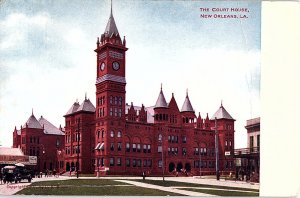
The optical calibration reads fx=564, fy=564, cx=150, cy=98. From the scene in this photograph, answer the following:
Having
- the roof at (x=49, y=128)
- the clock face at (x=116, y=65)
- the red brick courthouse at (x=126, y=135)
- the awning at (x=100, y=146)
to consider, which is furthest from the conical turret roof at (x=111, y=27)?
the awning at (x=100, y=146)

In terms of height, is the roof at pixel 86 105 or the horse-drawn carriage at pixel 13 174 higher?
the roof at pixel 86 105

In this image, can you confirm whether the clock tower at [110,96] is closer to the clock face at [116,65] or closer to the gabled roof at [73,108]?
the clock face at [116,65]

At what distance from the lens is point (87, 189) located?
15383 millimetres

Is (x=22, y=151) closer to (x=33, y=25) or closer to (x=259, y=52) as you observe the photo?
(x=33, y=25)

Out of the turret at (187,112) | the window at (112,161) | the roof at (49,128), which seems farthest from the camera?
the window at (112,161)

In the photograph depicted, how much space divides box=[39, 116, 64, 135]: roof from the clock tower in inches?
50.2

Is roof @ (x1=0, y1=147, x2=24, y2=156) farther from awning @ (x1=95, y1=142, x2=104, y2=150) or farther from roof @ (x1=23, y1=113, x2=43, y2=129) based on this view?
awning @ (x1=95, y1=142, x2=104, y2=150)

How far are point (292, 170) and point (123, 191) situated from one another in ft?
14.9

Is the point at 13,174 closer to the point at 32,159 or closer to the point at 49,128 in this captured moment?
the point at 32,159

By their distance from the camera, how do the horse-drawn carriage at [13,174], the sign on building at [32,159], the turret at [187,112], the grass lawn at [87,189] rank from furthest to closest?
the sign on building at [32,159], the turret at [187,112], the horse-drawn carriage at [13,174], the grass lawn at [87,189]

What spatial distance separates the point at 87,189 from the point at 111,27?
4.55m

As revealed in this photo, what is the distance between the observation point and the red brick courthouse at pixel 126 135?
54.9 feet

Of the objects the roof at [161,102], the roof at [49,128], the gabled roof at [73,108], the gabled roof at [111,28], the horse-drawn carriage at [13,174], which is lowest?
the horse-drawn carriage at [13,174]

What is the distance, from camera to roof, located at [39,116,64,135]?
1644cm
